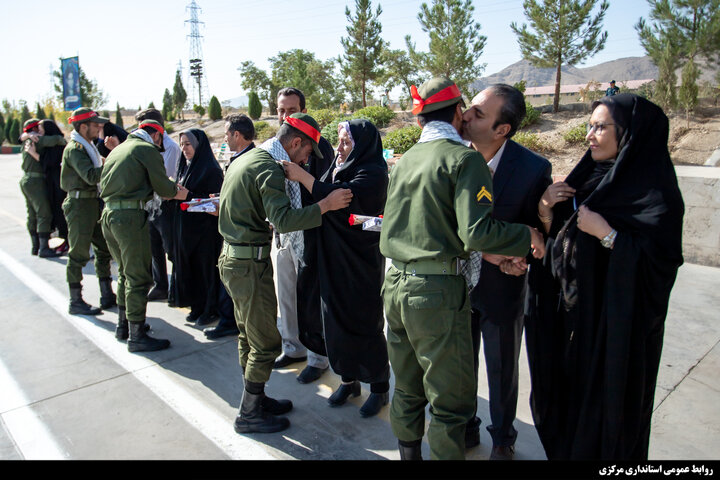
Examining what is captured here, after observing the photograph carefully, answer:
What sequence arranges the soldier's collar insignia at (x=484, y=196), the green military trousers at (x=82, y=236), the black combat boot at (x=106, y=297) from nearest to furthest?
the soldier's collar insignia at (x=484, y=196)
the green military trousers at (x=82, y=236)
the black combat boot at (x=106, y=297)

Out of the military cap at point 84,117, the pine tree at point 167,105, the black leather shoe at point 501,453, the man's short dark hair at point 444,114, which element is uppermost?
the pine tree at point 167,105

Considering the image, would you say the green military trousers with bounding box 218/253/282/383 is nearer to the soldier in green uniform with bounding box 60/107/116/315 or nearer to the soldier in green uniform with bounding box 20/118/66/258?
the soldier in green uniform with bounding box 60/107/116/315

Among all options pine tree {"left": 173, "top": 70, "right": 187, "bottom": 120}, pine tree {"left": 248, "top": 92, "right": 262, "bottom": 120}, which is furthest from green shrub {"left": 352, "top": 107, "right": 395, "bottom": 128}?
pine tree {"left": 173, "top": 70, "right": 187, "bottom": 120}

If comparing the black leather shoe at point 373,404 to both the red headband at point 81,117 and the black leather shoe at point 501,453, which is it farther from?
the red headband at point 81,117

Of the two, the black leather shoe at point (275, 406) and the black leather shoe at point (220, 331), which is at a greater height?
the black leather shoe at point (220, 331)

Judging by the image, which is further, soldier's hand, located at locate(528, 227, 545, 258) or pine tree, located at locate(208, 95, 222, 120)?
pine tree, located at locate(208, 95, 222, 120)

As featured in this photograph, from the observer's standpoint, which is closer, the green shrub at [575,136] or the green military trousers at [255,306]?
the green military trousers at [255,306]

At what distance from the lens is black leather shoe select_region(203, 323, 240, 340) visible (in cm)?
459

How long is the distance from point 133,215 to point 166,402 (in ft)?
5.22

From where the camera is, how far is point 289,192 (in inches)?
133

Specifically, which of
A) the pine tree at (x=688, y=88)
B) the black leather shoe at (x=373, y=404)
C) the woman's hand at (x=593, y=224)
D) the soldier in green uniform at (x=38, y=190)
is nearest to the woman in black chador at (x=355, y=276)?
the black leather shoe at (x=373, y=404)

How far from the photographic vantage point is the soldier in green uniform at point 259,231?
290 centimetres

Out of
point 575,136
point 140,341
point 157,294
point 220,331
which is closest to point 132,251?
point 140,341

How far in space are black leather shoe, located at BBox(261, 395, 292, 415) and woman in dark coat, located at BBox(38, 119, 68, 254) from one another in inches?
240
